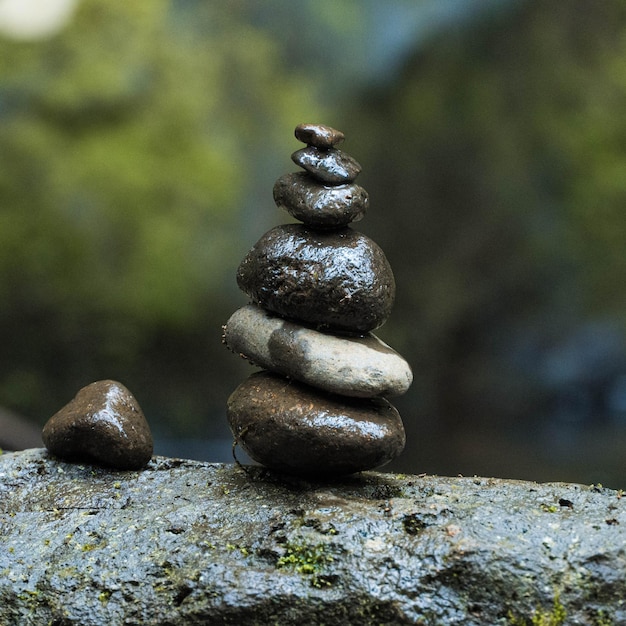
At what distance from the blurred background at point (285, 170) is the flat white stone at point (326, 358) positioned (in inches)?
260

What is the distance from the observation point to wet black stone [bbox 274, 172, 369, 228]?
4.45 metres

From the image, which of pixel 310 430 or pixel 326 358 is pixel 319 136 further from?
pixel 310 430

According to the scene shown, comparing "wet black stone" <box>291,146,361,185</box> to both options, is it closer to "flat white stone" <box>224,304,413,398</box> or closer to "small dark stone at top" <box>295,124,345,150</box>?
"small dark stone at top" <box>295,124,345,150</box>

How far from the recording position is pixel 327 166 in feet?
14.7

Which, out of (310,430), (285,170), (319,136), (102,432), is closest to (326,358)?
(310,430)

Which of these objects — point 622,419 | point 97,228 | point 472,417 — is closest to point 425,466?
point 472,417

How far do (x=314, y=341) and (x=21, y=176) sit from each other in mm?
8440

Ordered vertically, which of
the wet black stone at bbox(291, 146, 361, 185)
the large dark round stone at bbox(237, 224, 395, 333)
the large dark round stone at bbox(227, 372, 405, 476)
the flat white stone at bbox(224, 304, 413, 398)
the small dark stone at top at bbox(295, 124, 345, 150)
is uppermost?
the small dark stone at top at bbox(295, 124, 345, 150)

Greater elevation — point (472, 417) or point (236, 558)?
point (472, 417)

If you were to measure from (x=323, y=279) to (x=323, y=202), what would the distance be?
429 millimetres

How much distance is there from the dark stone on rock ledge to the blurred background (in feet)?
20.4

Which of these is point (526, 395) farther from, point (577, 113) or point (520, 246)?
point (577, 113)

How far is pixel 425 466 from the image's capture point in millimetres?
10305

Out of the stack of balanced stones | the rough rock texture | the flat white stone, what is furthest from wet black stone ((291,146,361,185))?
the rough rock texture
